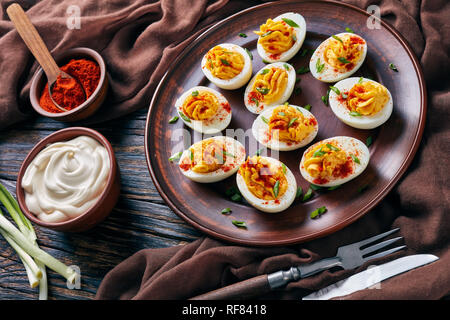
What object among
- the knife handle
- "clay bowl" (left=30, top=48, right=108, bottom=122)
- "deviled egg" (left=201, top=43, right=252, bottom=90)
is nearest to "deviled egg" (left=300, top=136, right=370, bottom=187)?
the knife handle

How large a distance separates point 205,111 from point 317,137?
63 cm

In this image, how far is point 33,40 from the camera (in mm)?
2412

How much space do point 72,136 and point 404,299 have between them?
1.82 meters

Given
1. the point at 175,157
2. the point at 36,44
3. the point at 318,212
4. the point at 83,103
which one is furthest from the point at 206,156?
the point at 36,44

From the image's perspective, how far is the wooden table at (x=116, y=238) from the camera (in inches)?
86.6

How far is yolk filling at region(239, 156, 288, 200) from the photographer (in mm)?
2035

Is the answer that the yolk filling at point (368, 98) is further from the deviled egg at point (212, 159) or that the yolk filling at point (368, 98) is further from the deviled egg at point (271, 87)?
the deviled egg at point (212, 159)

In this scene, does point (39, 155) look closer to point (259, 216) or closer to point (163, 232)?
point (163, 232)

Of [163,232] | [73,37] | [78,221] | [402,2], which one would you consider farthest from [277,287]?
[73,37]

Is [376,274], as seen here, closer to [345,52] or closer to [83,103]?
[345,52]

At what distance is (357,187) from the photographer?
2.02 m

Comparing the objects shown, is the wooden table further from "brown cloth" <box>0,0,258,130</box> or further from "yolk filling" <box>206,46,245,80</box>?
"yolk filling" <box>206,46,245,80</box>

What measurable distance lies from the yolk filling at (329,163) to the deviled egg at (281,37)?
71cm

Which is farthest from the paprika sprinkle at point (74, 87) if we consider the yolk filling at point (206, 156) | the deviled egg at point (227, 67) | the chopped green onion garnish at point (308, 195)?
the chopped green onion garnish at point (308, 195)
